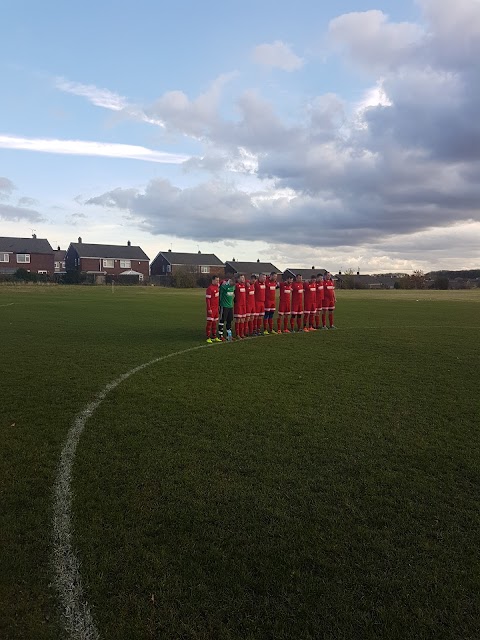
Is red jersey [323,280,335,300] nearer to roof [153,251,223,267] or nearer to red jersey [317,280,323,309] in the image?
red jersey [317,280,323,309]

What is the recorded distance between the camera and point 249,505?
4.55 m

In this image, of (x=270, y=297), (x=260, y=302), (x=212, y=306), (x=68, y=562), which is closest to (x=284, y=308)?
(x=270, y=297)

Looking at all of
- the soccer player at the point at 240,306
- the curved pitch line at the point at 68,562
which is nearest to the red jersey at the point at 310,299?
the soccer player at the point at 240,306

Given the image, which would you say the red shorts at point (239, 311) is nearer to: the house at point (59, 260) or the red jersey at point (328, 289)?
the red jersey at point (328, 289)

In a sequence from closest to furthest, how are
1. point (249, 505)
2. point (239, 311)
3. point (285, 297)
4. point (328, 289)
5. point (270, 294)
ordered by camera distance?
point (249, 505) < point (239, 311) < point (270, 294) < point (285, 297) < point (328, 289)

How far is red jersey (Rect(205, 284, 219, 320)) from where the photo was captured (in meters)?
15.2

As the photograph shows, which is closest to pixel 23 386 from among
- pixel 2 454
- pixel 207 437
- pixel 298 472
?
pixel 2 454

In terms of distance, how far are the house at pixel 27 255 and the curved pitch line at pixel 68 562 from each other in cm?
7637

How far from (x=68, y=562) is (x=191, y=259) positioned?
299 feet

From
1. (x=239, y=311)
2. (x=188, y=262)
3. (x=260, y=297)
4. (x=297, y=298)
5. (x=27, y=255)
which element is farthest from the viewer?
(x=188, y=262)

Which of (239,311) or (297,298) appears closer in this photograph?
(239,311)

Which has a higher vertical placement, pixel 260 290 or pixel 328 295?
pixel 260 290

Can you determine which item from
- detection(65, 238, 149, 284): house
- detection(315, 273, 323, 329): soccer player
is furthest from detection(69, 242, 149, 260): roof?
detection(315, 273, 323, 329): soccer player

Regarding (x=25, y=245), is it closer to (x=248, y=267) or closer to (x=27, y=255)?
(x=27, y=255)
